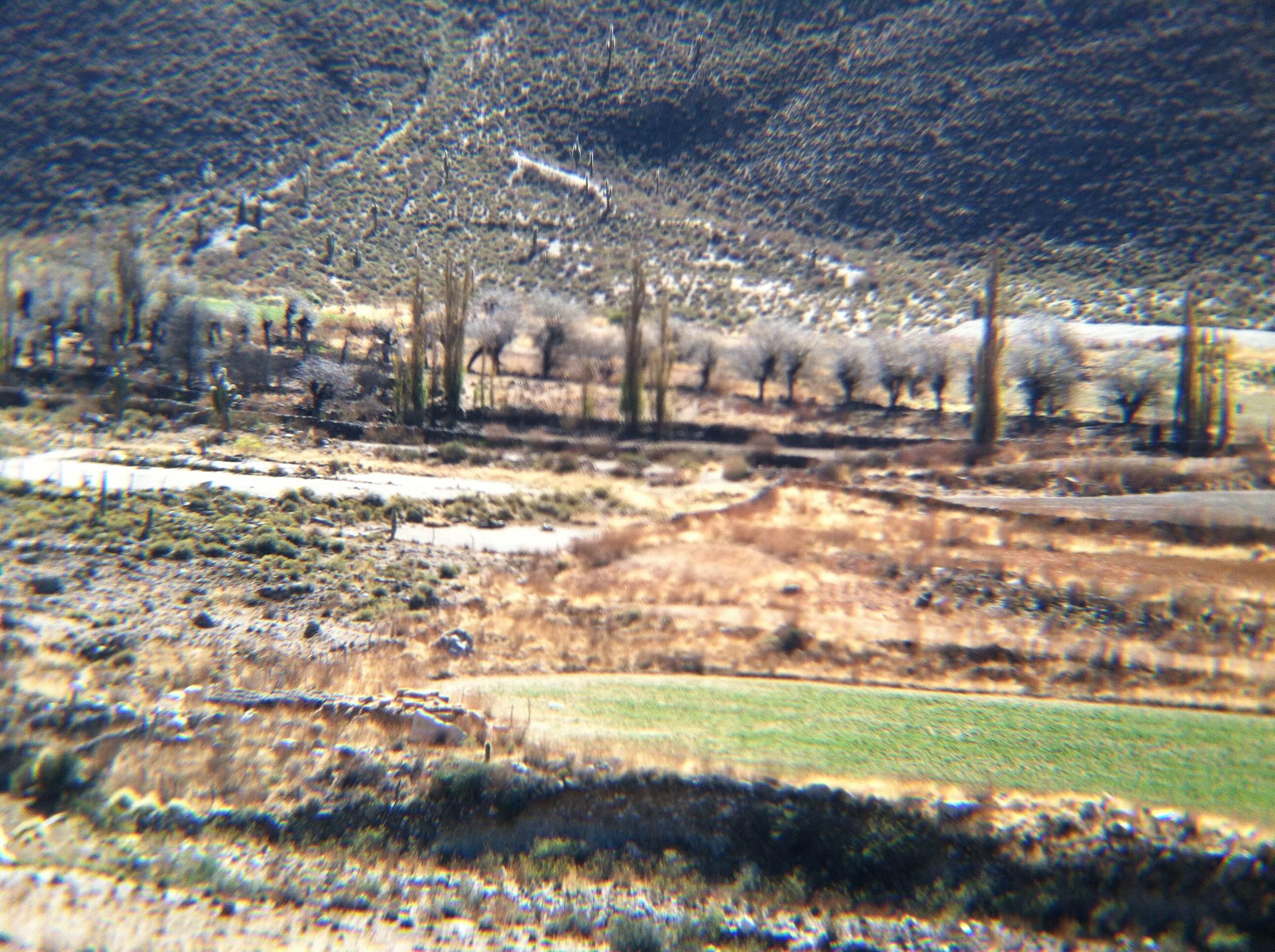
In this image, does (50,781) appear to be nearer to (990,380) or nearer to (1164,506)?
(1164,506)

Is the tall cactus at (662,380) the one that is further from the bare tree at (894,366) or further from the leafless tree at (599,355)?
the bare tree at (894,366)

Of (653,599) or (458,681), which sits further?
(653,599)

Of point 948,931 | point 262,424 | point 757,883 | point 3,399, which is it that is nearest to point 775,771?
point 757,883

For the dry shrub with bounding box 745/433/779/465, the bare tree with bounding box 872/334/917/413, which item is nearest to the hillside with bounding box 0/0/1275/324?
the bare tree with bounding box 872/334/917/413

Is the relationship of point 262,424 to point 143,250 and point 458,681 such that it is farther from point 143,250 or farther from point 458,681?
point 458,681

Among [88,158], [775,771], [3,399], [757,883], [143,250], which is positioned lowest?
[757,883]

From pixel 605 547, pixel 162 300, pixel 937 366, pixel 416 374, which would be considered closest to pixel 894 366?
pixel 937 366

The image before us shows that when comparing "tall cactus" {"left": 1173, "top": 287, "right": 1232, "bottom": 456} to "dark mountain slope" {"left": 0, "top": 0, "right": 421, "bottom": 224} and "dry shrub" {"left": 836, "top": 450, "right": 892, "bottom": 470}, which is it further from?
Result: "dark mountain slope" {"left": 0, "top": 0, "right": 421, "bottom": 224}
